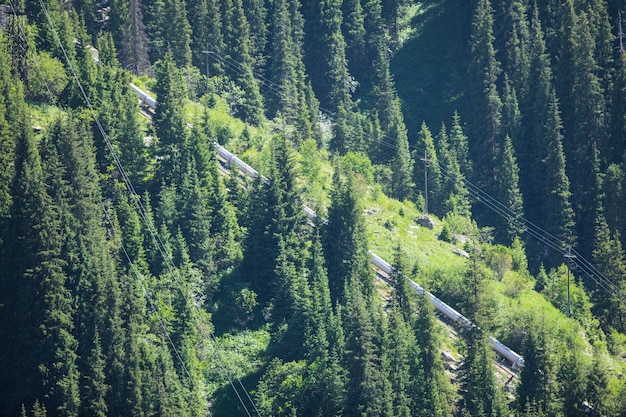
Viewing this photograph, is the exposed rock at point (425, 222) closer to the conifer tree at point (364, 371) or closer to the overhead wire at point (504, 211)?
the overhead wire at point (504, 211)

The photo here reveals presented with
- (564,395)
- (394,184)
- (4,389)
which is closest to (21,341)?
(4,389)

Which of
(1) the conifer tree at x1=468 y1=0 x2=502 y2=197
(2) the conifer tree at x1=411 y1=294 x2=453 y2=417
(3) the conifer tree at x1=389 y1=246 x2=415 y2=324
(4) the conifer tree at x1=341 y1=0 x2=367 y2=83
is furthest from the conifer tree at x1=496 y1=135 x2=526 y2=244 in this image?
(2) the conifer tree at x1=411 y1=294 x2=453 y2=417

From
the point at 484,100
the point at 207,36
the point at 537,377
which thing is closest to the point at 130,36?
the point at 207,36

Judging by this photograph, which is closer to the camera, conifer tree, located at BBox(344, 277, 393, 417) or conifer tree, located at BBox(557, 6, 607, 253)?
conifer tree, located at BBox(344, 277, 393, 417)

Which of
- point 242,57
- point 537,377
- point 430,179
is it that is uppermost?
point 242,57

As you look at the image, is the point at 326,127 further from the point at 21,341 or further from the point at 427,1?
the point at 21,341

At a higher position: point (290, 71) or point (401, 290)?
point (290, 71)

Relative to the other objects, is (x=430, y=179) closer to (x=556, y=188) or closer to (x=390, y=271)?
(x=556, y=188)

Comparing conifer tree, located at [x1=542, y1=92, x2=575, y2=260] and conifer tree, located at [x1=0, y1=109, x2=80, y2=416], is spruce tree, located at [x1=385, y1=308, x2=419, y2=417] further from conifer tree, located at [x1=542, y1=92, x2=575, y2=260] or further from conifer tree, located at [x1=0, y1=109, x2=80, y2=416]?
conifer tree, located at [x1=542, y1=92, x2=575, y2=260]
